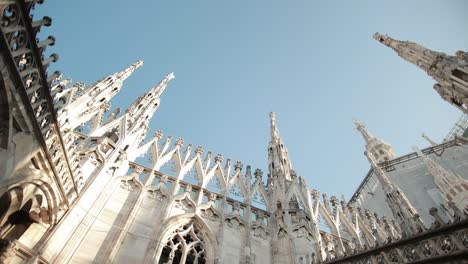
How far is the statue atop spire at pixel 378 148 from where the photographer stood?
32125mm

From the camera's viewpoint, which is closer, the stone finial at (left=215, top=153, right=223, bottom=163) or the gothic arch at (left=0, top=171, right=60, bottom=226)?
the gothic arch at (left=0, top=171, right=60, bottom=226)

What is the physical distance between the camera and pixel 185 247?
9.12m

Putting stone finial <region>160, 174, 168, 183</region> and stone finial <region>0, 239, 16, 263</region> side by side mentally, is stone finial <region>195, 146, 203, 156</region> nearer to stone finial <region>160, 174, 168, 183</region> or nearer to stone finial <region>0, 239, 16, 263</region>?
stone finial <region>160, 174, 168, 183</region>

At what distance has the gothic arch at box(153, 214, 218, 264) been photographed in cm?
897

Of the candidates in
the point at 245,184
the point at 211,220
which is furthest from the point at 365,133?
the point at 211,220

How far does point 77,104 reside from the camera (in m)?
9.41

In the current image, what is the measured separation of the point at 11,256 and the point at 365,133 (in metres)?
39.2

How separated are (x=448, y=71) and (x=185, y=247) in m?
13.7

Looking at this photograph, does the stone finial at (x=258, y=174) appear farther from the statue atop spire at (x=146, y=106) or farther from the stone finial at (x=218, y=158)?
the statue atop spire at (x=146, y=106)

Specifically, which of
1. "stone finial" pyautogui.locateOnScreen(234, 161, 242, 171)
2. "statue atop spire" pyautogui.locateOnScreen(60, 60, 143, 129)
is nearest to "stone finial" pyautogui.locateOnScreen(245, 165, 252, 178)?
"stone finial" pyautogui.locateOnScreen(234, 161, 242, 171)

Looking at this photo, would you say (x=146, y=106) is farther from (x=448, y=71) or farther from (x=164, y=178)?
(x=448, y=71)

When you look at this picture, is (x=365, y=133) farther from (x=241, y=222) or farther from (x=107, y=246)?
(x=107, y=246)

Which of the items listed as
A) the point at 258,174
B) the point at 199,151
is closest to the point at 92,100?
the point at 199,151

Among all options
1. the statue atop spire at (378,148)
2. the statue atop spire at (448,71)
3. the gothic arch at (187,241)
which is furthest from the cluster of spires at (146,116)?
the statue atop spire at (378,148)
